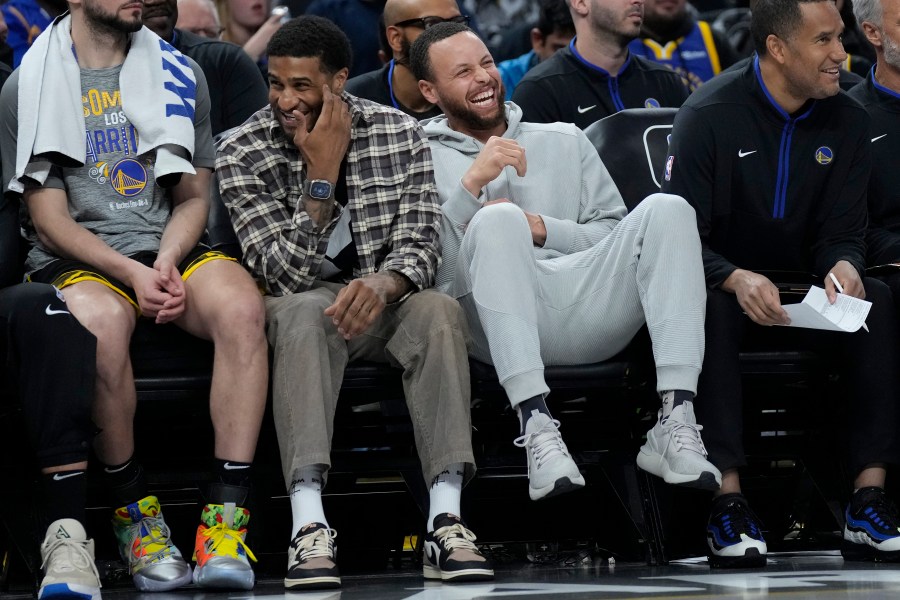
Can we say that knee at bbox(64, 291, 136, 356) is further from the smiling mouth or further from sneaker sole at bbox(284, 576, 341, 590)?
the smiling mouth

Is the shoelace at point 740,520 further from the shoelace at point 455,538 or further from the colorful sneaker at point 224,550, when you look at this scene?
the colorful sneaker at point 224,550

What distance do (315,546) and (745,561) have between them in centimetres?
109

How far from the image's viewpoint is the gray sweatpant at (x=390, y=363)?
341 centimetres

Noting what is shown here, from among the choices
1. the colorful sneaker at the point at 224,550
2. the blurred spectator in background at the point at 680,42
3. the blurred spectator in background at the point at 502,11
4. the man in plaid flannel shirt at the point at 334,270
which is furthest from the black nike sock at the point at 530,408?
the blurred spectator in background at the point at 502,11

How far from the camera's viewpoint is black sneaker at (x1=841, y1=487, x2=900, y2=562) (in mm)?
3514

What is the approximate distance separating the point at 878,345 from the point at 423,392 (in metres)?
1.26

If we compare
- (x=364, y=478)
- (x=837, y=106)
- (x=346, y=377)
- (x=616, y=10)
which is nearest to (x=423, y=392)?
(x=346, y=377)

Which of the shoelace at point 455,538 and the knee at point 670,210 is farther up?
the knee at point 670,210

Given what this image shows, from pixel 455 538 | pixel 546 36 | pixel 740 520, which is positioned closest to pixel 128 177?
pixel 455 538

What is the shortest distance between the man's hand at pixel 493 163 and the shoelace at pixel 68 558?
148 centimetres

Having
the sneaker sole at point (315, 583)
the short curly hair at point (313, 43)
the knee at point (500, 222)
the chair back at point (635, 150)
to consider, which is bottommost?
the sneaker sole at point (315, 583)

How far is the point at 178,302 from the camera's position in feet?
11.5

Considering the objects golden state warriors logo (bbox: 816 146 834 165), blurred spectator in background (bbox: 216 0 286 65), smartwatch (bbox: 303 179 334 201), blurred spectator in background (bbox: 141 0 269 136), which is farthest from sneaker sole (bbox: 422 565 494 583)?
blurred spectator in background (bbox: 216 0 286 65)

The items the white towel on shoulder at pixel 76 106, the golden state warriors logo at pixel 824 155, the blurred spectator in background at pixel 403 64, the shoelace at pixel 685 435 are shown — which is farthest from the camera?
the blurred spectator in background at pixel 403 64
